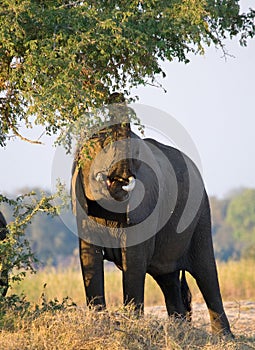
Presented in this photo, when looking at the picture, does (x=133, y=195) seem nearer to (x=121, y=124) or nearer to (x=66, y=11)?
(x=121, y=124)

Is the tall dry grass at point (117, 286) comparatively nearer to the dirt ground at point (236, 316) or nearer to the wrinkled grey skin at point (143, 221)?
the dirt ground at point (236, 316)

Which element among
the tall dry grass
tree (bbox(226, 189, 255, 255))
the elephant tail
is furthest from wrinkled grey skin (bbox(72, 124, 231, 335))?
tree (bbox(226, 189, 255, 255))

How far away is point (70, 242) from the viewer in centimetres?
7406

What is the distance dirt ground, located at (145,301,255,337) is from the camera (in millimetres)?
11057

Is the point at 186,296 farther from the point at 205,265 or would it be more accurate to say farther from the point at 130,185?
the point at 130,185

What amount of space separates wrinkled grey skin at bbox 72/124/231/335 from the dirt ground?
440 mm

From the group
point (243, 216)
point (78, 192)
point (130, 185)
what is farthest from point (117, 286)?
point (243, 216)

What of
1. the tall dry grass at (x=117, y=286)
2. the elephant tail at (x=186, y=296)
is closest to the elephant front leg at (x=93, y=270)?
the elephant tail at (x=186, y=296)

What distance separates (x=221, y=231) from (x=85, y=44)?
77.1 m

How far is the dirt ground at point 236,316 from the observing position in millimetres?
11057

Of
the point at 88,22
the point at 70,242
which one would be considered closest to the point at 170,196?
the point at 88,22

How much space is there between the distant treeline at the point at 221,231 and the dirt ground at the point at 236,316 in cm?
5098

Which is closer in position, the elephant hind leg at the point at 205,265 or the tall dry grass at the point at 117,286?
the elephant hind leg at the point at 205,265

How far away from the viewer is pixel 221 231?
84.9 metres
